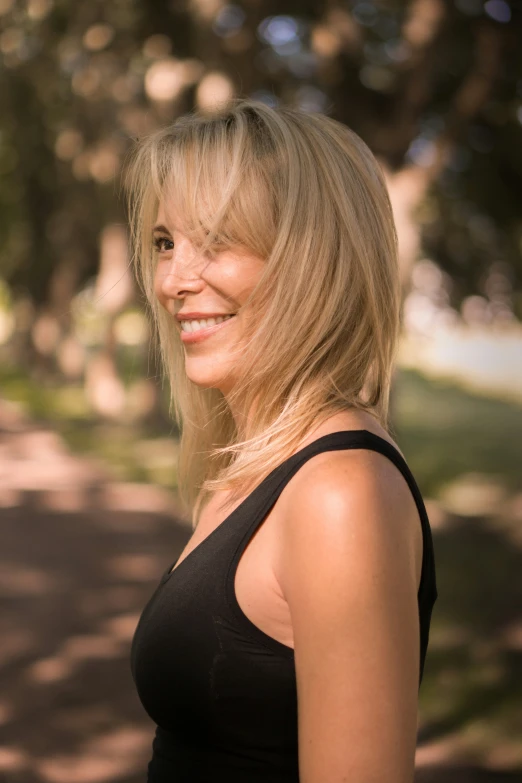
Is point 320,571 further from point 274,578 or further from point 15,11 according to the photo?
point 15,11

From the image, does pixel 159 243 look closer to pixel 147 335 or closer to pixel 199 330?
pixel 199 330

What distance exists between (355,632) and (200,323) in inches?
33.3

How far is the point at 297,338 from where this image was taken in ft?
6.47

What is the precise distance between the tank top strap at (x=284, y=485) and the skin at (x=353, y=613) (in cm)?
4

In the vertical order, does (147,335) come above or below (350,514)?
below

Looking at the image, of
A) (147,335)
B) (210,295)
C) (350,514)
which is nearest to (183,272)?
(210,295)

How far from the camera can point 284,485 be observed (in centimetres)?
177

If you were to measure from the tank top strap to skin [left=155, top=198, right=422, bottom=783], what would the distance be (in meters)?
0.04

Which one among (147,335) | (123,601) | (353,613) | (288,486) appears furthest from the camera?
(123,601)

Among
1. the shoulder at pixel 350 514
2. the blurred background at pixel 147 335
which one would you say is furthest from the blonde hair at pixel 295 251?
the blurred background at pixel 147 335

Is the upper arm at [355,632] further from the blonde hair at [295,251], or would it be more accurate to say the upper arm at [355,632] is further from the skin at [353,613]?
the blonde hair at [295,251]

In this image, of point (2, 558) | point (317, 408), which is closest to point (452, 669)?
point (2, 558)

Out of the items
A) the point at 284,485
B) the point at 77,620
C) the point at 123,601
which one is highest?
the point at 284,485

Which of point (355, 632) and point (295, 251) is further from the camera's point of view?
point (295, 251)
